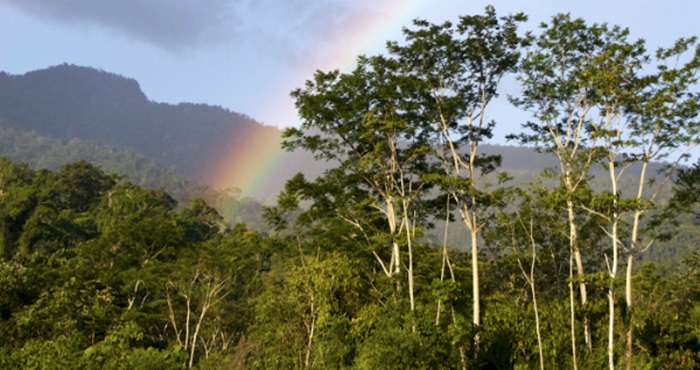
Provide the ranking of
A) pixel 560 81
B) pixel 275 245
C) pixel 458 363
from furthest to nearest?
pixel 275 245, pixel 560 81, pixel 458 363

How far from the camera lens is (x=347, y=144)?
79.3 feet

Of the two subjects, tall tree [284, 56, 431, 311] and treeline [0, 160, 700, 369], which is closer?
treeline [0, 160, 700, 369]

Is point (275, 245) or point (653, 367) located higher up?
point (275, 245)

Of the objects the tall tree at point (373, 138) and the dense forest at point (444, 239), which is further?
the tall tree at point (373, 138)

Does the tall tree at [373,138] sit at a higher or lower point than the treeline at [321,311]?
higher

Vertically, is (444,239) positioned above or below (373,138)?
below

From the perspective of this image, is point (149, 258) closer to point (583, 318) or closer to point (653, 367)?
point (583, 318)

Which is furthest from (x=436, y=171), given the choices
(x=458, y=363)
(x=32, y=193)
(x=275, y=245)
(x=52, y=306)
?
(x=32, y=193)

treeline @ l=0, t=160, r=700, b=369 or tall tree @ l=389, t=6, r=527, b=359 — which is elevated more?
tall tree @ l=389, t=6, r=527, b=359

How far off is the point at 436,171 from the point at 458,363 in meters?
9.06

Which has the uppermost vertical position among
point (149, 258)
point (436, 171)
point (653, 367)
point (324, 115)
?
point (324, 115)

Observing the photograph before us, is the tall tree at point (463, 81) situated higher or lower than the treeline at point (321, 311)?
higher

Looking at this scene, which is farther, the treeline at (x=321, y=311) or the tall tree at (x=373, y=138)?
the tall tree at (x=373, y=138)

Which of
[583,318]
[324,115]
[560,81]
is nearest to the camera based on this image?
[583,318]
